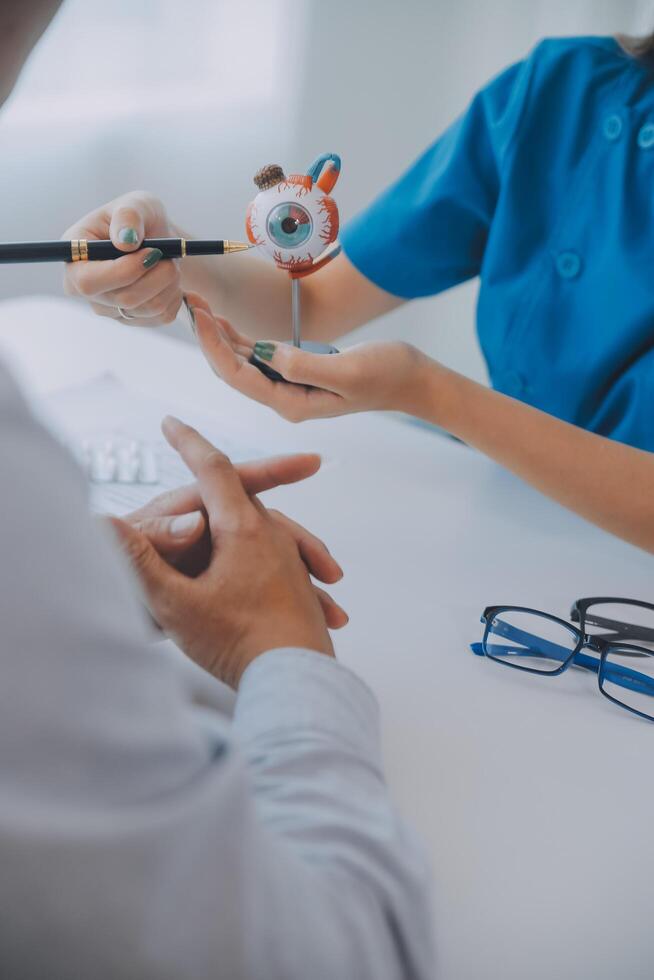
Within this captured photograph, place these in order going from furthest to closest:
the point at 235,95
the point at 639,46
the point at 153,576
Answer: the point at 235,95 → the point at 639,46 → the point at 153,576

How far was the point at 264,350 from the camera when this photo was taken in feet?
2.81

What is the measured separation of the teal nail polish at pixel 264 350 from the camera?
85 cm

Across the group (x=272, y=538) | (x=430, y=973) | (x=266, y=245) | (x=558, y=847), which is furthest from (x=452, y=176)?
(x=430, y=973)

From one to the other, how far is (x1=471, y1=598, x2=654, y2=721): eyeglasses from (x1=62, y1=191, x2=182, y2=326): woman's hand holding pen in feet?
1.41

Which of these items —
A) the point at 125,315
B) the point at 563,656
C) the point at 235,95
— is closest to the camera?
the point at 563,656

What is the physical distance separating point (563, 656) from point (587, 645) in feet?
0.08

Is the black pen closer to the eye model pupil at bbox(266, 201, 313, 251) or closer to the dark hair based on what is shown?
the eye model pupil at bbox(266, 201, 313, 251)

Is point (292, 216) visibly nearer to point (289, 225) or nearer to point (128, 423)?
point (289, 225)

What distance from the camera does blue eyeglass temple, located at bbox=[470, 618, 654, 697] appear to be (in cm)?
72

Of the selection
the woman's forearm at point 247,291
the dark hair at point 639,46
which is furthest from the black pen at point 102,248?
the dark hair at point 639,46

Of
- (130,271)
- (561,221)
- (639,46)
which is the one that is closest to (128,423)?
(130,271)

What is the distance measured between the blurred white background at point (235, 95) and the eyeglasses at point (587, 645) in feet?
4.59

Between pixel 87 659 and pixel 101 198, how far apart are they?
1848mm

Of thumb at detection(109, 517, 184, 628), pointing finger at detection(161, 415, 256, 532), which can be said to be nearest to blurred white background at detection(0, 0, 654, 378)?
pointing finger at detection(161, 415, 256, 532)
